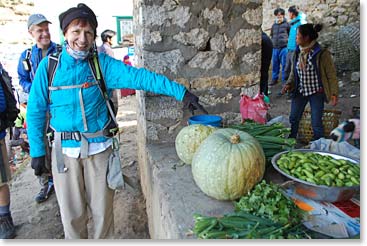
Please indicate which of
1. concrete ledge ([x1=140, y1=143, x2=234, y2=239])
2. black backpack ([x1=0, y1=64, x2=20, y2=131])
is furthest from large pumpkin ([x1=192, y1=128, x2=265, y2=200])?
black backpack ([x1=0, y1=64, x2=20, y2=131])

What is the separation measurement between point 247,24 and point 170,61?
33.4 inches

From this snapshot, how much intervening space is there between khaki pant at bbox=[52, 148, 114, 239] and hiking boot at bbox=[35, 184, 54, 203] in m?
1.72

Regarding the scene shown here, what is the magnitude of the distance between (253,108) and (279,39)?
6.99 m

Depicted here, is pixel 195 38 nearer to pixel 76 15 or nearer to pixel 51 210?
pixel 76 15

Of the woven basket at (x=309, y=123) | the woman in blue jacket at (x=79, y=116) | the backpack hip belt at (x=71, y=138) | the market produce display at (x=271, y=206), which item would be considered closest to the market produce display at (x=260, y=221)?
the market produce display at (x=271, y=206)

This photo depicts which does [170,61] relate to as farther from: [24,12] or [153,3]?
[24,12]

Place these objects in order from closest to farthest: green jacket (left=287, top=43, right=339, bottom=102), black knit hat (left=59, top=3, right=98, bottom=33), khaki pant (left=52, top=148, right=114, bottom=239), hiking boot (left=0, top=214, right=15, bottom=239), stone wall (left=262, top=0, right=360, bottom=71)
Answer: black knit hat (left=59, top=3, right=98, bottom=33) < khaki pant (left=52, top=148, right=114, bottom=239) < hiking boot (left=0, top=214, right=15, bottom=239) < green jacket (left=287, top=43, right=339, bottom=102) < stone wall (left=262, top=0, right=360, bottom=71)

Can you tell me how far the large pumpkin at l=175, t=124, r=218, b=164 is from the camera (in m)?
2.47

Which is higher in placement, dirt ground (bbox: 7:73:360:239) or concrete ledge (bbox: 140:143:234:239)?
concrete ledge (bbox: 140:143:234:239)

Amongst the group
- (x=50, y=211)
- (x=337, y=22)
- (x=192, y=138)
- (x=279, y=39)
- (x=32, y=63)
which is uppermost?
(x=337, y=22)

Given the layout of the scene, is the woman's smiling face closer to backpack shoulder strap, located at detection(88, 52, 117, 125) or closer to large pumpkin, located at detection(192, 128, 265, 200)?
backpack shoulder strap, located at detection(88, 52, 117, 125)

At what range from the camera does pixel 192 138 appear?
2475 mm

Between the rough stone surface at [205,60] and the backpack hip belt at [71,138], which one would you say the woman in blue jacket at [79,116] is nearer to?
the backpack hip belt at [71,138]

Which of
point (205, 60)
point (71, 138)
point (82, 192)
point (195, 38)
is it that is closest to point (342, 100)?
point (205, 60)
